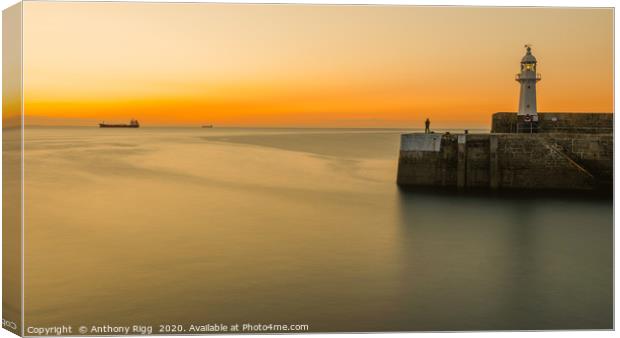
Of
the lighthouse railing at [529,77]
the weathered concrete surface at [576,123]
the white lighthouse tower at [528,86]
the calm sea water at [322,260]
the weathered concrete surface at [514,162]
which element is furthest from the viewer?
Result: the lighthouse railing at [529,77]

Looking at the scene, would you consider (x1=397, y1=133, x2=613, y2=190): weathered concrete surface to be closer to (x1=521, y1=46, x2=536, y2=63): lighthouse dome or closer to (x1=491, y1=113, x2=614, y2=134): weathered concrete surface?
(x1=491, y1=113, x2=614, y2=134): weathered concrete surface

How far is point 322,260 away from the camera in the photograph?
640 cm

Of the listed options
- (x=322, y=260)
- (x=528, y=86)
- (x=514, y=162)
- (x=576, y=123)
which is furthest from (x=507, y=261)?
(x=528, y=86)

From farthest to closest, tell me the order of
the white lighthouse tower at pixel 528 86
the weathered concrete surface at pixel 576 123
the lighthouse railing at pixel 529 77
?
the lighthouse railing at pixel 529 77
the white lighthouse tower at pixel 528 86
the weathered concrete surface at pixel 576 123

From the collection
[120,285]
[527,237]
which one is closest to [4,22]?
[120,285]

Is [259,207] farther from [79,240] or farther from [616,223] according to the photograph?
[616,223]

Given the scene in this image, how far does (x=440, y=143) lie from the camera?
11617mm

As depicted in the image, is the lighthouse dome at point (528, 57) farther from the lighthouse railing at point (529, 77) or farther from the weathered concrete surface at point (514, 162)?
the weathered concrete surface at point (514, 162)

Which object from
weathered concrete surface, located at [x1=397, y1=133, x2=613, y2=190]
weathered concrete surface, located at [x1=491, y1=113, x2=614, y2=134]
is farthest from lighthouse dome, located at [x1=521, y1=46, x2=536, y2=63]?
weathered concrete surface, located at [x1=397, y1=133, x2=613, y2=190]

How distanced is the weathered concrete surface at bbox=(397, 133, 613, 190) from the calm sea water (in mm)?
638

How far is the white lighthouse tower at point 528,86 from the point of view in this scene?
1345cm

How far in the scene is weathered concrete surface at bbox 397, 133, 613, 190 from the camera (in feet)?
35.8

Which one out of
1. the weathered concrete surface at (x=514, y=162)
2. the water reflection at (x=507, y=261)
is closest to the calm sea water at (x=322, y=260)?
the water reflection at (x=507, y=261)

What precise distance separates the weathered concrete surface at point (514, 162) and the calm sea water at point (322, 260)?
64cm
